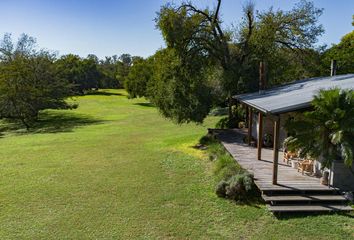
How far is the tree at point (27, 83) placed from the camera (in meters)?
35.1

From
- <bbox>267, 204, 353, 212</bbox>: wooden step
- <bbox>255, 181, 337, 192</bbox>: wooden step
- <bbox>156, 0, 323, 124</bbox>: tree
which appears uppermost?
<bbox>156, 0, 323, 124</bbox>: tree

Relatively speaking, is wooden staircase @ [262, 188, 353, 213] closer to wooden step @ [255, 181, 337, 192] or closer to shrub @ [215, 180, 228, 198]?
wooden step @ [255, 181, 337, 192]

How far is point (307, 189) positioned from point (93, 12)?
1463 cm

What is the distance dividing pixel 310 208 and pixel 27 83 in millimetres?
34947

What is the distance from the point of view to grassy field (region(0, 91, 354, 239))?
891cm

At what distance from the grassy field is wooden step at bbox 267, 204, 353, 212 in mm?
278

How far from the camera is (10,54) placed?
39.8 meters

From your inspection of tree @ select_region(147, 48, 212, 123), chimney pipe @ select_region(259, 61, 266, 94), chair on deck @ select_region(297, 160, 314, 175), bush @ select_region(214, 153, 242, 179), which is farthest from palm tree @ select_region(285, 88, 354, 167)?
tree @ select_region(147, 48, 212, 123)

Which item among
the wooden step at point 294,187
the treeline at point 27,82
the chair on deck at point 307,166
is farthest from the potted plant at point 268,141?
the treeline at point 27,82

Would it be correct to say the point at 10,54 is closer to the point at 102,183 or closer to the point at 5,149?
the point at 5,149

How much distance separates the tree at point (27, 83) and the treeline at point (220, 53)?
1978cm

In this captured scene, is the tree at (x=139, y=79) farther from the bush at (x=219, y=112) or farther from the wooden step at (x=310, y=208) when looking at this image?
the wooden step at (x=310, y=208)

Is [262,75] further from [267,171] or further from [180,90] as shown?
[267,171]

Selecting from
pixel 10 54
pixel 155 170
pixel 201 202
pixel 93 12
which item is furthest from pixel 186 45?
pixel 10 54
